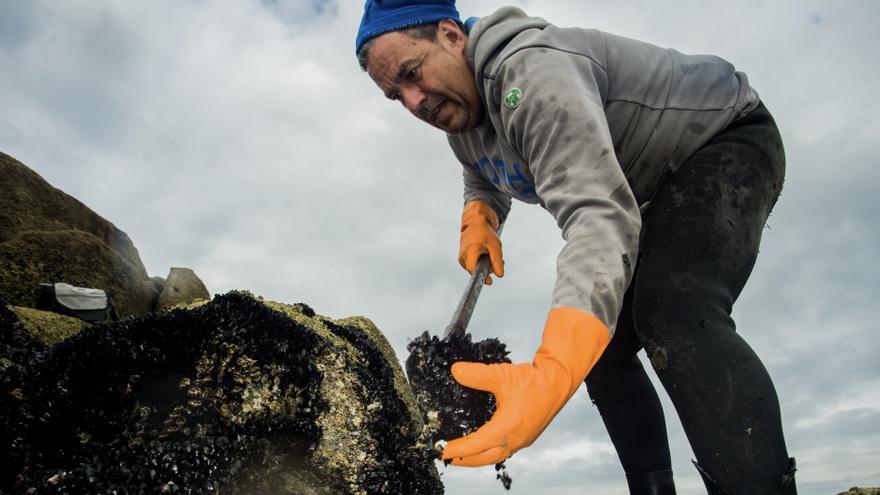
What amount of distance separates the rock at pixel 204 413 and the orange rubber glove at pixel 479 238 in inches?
40.1

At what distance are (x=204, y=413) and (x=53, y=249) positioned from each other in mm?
5704

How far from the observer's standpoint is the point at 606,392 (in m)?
3.03

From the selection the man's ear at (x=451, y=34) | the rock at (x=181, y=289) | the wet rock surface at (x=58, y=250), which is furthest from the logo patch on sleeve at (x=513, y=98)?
the rock at (x=181, y=289)

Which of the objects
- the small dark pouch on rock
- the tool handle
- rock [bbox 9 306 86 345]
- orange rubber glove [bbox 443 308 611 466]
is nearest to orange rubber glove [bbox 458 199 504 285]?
the tool handle

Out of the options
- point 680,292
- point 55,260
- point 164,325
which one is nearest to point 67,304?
point 55,260

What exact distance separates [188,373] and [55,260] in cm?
545

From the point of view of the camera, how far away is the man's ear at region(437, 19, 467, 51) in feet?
9.19

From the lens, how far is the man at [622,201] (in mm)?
1895

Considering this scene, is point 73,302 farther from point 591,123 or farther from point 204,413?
point 591,123

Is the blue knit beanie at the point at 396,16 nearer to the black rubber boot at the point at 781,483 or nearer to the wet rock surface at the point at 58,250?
the black rubber boot at the point at 781,483

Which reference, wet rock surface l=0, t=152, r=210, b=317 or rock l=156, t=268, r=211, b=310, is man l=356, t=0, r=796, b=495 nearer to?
wet rock surface l=0, t=152, r=210, b=317

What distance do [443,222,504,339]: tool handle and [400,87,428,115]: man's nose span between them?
101cm

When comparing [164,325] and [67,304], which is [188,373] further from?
[67,304]

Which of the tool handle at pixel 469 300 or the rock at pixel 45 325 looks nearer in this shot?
the tool handle at pixel 469 300
